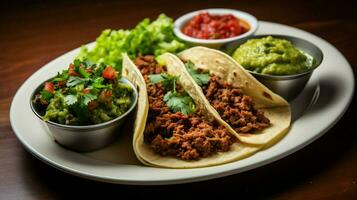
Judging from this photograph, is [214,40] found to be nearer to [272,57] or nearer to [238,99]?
[272,57]

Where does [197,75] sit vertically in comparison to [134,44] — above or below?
above

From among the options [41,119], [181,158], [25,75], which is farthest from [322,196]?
[25,75]

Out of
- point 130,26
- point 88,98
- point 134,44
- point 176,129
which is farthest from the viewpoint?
point 130,26

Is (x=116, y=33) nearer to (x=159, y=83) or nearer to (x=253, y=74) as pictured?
(x=159, y=83)

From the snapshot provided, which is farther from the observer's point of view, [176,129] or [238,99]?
[238,99]

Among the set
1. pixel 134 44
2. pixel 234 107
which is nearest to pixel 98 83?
pixel 234 107

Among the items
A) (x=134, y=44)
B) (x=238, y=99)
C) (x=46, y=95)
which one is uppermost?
(x=46, y=95)

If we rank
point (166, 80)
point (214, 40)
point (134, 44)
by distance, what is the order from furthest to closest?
point (134, 44)
point (214, 40)
point (166, 80)
